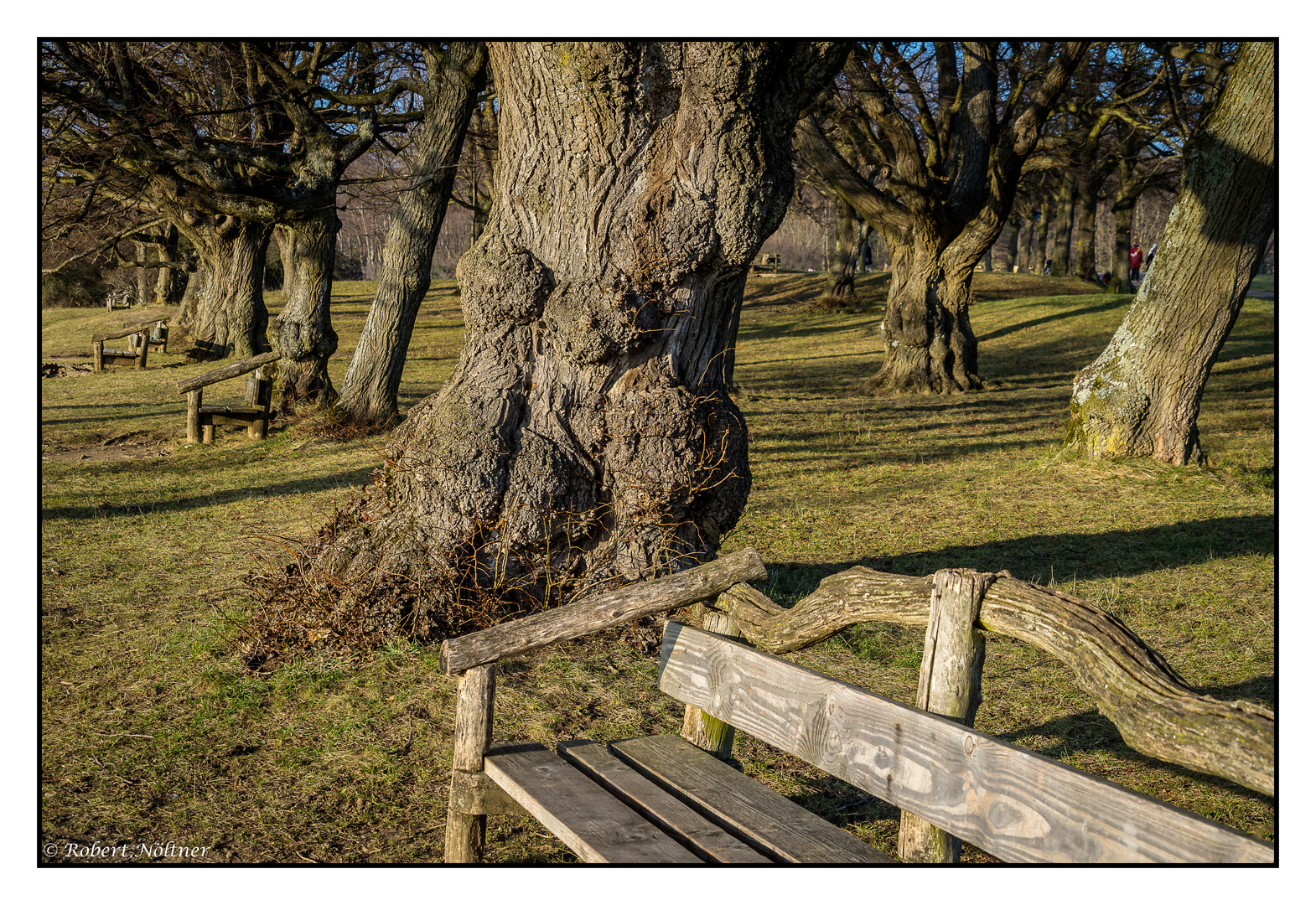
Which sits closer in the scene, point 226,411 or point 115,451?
point 115,451

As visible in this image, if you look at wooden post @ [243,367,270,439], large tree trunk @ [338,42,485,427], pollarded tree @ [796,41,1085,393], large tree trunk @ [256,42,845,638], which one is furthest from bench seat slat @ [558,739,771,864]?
pollarded tree @ [796,41,1085,393]

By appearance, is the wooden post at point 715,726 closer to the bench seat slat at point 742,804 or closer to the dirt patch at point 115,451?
the bench seat slat at point 742,804

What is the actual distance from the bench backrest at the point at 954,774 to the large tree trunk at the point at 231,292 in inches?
876

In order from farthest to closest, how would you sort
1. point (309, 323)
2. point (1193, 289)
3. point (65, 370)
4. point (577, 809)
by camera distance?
point (65, 370)
point (309, 323)
point (1193, 289)
point (577, 809)

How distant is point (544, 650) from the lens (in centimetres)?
327

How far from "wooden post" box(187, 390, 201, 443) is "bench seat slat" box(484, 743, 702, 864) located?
10.2 metres

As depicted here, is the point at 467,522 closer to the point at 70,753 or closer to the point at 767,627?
the point at 70,753

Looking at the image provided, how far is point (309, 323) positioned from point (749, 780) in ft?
37.5

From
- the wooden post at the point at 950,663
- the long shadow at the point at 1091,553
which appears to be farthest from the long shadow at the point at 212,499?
the wooden post at the point at 950,663

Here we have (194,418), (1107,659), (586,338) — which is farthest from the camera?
(194,418)

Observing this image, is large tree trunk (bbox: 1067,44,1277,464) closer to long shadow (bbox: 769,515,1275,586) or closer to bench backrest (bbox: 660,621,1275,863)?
long shadow (bbox: 769,515,1275,586)

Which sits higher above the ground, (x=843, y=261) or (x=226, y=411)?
(x=843, y=261)

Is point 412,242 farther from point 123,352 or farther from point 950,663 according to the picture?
point 123,352

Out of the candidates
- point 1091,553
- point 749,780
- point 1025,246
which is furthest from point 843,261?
point 1025,246
